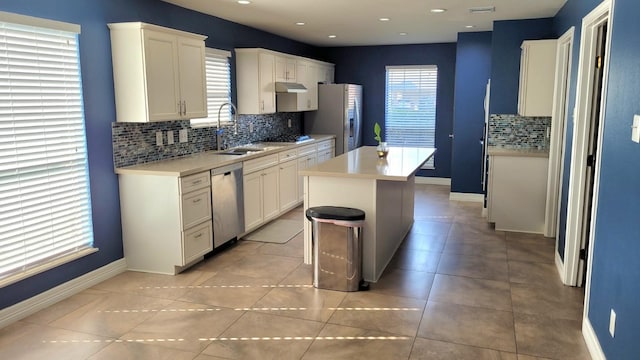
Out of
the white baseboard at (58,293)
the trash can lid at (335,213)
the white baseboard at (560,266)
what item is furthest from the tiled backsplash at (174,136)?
the white baseboard at (560,266)

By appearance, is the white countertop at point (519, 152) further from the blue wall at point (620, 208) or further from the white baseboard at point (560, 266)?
the blue wall at point (620, 208)

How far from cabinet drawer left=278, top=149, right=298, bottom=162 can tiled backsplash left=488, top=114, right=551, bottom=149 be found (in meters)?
2.49

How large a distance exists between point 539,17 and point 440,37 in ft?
6.81

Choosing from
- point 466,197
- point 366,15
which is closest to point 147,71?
point 366,15

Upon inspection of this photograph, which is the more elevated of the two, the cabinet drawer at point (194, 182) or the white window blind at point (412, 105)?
the white window blind at point (412, 105)

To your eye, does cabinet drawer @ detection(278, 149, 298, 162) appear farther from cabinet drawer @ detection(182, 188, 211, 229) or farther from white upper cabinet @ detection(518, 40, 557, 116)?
white upper cabinet @ detection(518, 40, 557, 116)

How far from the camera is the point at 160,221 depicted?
417 cm

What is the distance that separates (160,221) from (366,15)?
3233mm

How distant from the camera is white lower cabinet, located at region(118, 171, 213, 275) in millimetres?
4125

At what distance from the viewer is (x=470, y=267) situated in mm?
4383

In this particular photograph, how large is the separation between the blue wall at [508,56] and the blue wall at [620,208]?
3.23 m

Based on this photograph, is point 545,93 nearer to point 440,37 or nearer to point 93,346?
point 440,37

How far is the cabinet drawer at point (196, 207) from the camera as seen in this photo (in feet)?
13.7

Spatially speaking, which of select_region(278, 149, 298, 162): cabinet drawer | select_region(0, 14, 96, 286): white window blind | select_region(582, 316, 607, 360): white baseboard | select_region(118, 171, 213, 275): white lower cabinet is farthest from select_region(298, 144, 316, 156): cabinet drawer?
select_region(582, 316, 607, 360): white baseboard
